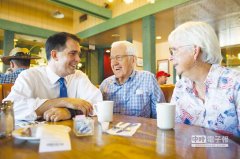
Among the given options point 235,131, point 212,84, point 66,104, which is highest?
point 212,84

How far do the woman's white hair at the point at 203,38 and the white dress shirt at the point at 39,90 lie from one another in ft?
2.37

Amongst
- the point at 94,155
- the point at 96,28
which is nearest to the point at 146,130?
the point at 94,155

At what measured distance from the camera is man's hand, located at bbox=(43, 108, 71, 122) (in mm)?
1166

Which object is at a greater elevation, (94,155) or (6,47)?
(6,47)

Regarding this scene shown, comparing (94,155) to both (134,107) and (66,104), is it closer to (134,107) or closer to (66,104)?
(66,104)

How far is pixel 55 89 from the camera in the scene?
5.28 ft

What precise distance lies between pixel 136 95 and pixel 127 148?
1.16m

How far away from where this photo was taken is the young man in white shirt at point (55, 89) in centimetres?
124

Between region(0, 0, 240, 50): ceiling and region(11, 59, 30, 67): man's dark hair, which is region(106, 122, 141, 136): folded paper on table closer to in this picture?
region(11, 59, 30, 67): man's dark hair

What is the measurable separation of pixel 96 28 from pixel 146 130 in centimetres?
626

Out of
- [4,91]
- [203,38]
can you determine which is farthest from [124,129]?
[4,91]

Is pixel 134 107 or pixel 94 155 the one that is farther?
pixel 134 107

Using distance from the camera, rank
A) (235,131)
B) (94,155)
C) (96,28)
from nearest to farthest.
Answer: (94,155), (235,131), (96,28)

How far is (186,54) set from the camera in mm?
1276
